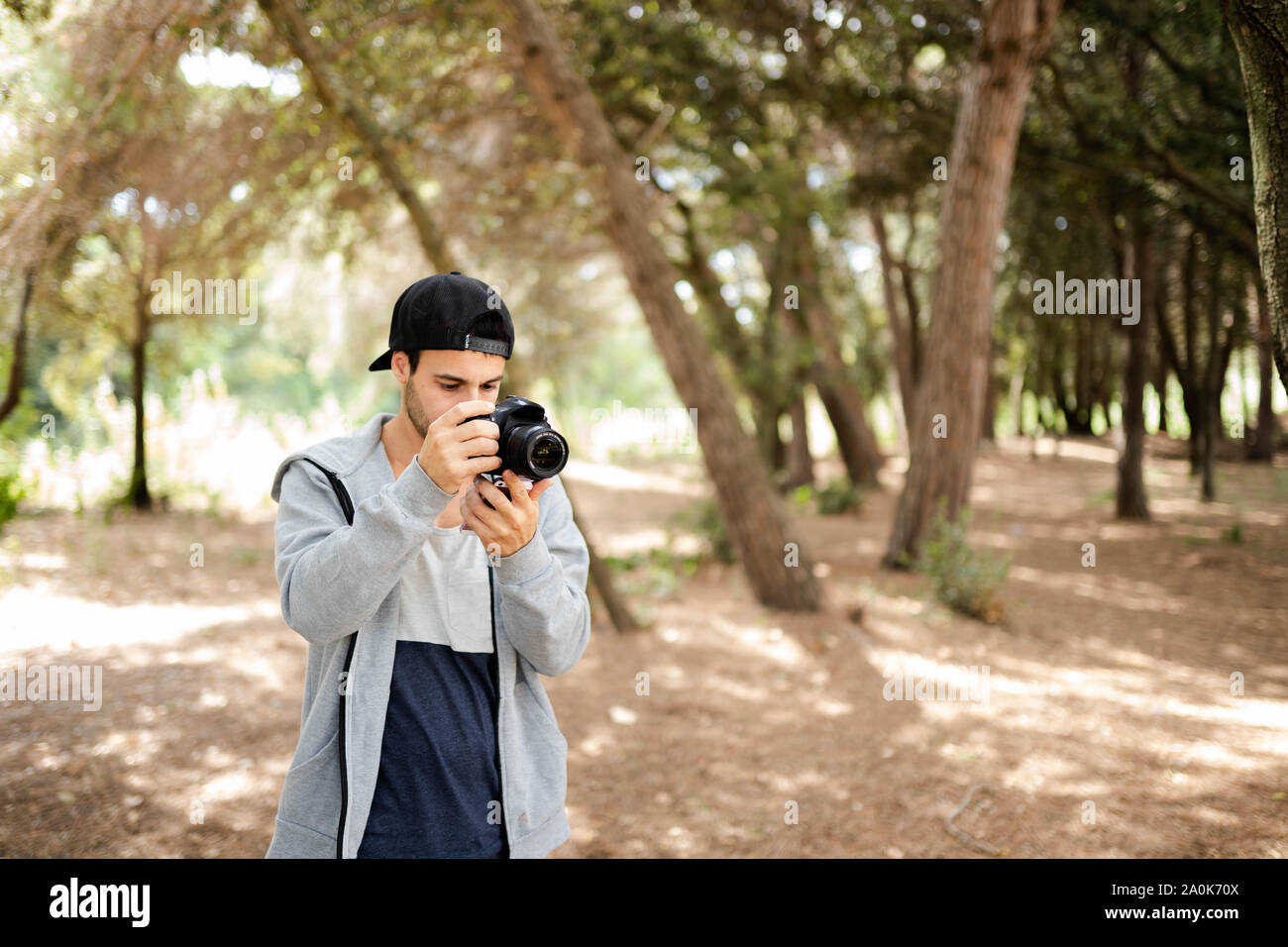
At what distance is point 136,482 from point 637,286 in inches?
292

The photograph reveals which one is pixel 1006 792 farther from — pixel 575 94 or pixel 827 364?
pixel 827 364

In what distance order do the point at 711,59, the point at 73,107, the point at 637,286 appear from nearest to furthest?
the point at 73,107
the point at 637,286
the point at 711,59

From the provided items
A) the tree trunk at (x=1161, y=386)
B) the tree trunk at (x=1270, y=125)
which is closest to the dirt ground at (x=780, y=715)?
the tree trunk at (x=1270, y=125)

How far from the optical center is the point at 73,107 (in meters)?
5.12

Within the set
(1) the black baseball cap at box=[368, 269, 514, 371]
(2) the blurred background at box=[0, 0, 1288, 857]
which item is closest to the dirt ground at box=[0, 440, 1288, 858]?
(2) the blurred background at box=[0, 0, 1288, 857]

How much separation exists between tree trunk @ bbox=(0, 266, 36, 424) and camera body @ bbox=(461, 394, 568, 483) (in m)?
5.43

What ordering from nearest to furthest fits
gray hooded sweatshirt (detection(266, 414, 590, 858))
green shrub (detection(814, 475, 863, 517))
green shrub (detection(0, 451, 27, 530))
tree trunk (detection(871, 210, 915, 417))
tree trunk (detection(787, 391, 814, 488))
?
gray hooded sweatshirt (detection(266, 414, 590, 858)), green shrub (detection(0, 451, 27, 530)), green shrub (detection(814, 475, 863, 517)), tree trunk (detection(871, 210, 915, 417)), tree trunk (detection(787, 391, 814, 488))

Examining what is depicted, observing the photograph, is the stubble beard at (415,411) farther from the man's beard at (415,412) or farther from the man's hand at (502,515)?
the man's hand at (502,515)

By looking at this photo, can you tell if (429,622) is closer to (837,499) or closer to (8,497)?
(8,497)

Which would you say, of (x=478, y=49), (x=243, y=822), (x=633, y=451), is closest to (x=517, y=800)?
(x=243, y=822)

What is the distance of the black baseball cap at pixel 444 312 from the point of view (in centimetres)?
179

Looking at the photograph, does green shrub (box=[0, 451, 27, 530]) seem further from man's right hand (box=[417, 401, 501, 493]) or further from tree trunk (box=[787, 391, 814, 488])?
tree trunk (box=[787, 391, 814, 488])

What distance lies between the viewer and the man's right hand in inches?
64.0

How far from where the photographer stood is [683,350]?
7051 mm
